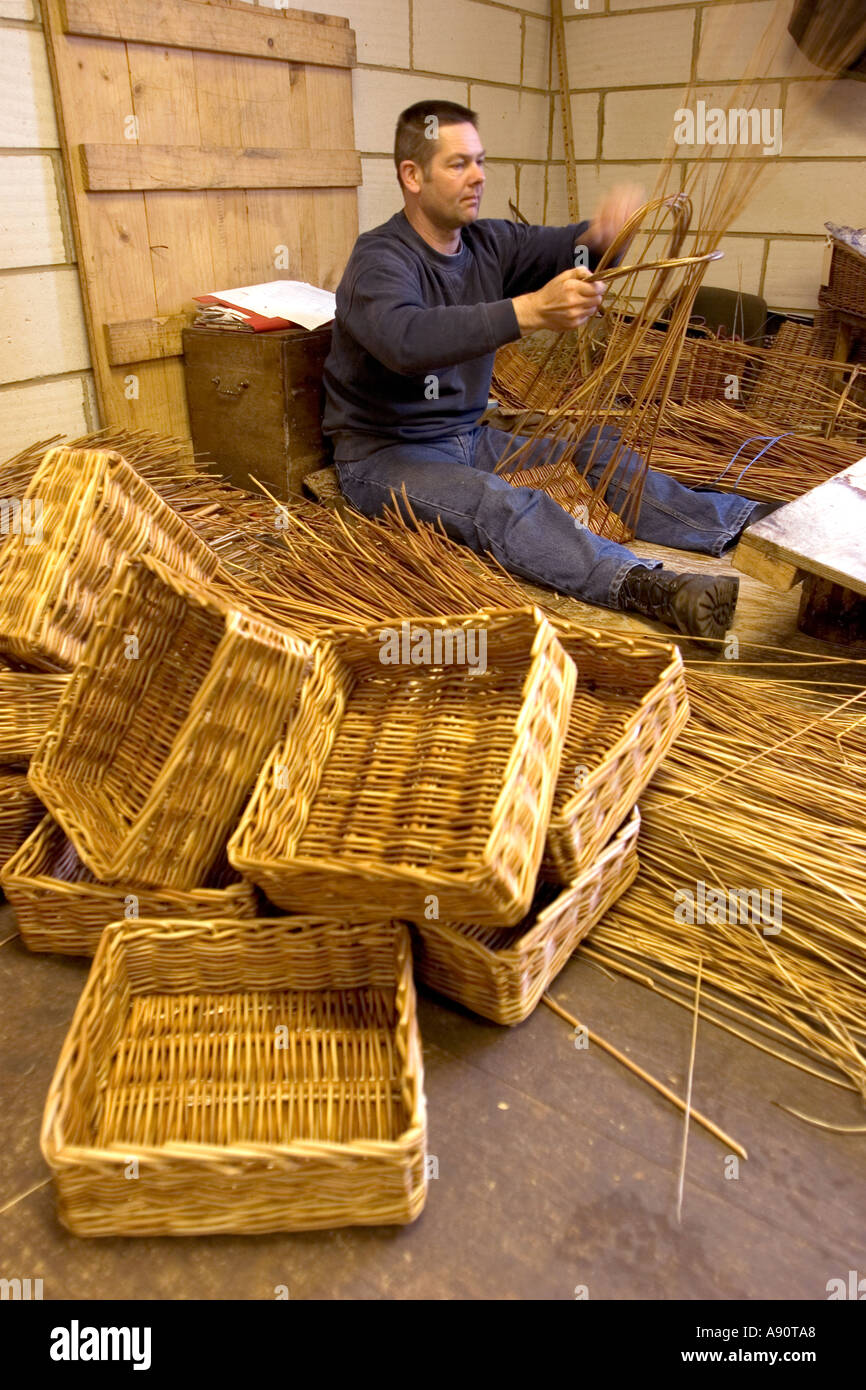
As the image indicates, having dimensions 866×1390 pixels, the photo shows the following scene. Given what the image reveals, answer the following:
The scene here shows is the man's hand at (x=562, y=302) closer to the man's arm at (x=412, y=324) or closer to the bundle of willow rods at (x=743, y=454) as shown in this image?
the man's arm at (x=412, y=324)

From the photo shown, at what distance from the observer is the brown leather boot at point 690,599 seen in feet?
6.85

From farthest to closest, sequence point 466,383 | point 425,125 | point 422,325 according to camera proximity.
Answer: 1. point 466,383
2. point 425,125
3. point 422,325

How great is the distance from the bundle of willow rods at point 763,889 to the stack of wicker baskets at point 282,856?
90 millimetres

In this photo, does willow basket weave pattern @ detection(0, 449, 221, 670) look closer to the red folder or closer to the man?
the man

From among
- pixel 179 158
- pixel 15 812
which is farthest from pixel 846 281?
pixel 15 812

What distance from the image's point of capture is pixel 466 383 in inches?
104

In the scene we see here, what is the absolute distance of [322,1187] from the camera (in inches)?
A: 39.9

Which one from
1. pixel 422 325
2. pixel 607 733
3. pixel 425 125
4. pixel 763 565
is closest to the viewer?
pixel 607 733

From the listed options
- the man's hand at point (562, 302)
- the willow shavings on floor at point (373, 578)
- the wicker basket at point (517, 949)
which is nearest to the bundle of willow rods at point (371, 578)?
the willow shavings on floor at point (373, 578)

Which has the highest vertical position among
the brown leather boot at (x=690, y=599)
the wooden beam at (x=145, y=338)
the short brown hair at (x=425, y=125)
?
the short brown hair at (x=425, y=125)

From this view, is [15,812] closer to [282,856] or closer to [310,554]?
[282,856]

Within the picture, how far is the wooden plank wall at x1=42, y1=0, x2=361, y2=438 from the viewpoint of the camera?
247cm

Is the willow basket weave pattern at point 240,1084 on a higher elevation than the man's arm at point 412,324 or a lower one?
lower

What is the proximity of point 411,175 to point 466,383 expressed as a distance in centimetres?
51
